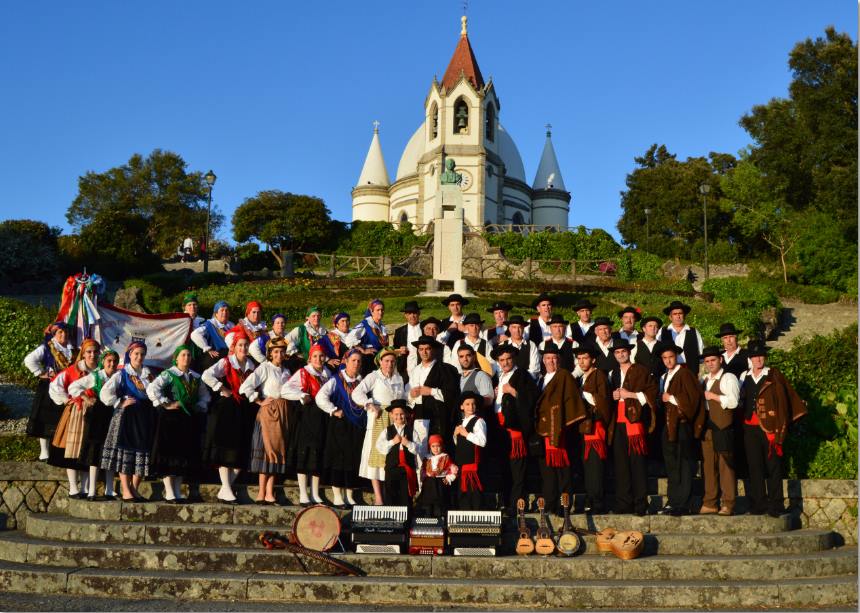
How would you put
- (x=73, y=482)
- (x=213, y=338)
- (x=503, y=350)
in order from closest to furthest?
1. (x=73, y=482)
2. (x=503, y=350)
3. (x=213, y=338)

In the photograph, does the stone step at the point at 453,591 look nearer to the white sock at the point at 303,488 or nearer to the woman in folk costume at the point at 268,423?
the white sock at the point at 303,488

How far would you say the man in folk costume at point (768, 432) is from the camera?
832cm

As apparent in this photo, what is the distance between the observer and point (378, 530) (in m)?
7.35

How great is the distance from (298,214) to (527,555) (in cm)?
4044

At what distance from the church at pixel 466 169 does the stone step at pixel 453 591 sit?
47.4 m

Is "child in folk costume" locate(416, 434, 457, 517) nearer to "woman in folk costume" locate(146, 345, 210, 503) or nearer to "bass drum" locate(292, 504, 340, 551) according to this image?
"bass drum" locate(292, 504, 340, 551)

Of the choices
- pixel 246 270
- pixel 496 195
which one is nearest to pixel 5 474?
pixel 246 270

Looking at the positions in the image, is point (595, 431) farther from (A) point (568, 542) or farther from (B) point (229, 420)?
(B) point (229, 420)

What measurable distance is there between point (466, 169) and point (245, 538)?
51.0 metres

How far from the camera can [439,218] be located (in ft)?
78.6

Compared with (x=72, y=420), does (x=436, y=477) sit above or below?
below

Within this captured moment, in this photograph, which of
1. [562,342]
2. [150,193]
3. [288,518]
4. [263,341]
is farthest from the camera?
[150,193]

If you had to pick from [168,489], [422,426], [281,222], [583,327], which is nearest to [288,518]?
[168,489]

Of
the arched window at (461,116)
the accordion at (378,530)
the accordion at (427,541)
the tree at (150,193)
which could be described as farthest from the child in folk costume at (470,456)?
the arched window at (461,116)
